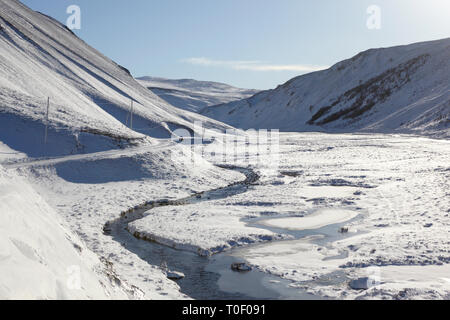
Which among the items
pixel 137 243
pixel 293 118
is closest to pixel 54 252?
pixel 137 243

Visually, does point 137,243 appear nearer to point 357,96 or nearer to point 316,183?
point 316,183

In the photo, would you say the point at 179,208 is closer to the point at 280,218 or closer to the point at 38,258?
the point at 280,218

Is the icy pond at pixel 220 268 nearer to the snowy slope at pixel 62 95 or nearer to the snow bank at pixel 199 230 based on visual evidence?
the snow bank at pixel 199 230

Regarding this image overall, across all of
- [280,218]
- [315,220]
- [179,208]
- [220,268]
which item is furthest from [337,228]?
[179,208]

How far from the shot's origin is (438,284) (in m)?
11.3

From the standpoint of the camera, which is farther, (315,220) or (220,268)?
(315,220)

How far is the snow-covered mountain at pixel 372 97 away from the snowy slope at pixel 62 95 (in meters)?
48.0

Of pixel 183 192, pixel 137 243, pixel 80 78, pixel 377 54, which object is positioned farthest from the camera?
pixel 377 54

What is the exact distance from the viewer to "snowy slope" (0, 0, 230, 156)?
35.6m

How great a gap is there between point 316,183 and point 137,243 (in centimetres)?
1789

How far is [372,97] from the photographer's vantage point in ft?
442

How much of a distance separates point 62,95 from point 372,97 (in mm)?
107114

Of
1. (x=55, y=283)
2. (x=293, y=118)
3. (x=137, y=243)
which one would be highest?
(x=293, y=118)

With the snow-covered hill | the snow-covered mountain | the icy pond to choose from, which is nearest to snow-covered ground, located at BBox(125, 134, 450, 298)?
the icy pond
